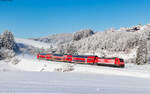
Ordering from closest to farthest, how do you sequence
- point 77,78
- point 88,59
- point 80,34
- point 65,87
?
point 65,87, point 77,78, point 88,59, point 80,34

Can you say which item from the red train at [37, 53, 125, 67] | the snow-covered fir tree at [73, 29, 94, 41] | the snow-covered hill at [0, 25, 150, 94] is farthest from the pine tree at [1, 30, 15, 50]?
the snow-covered fir tree at [73, 29, 94, 41]

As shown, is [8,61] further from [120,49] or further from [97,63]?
[120,49]

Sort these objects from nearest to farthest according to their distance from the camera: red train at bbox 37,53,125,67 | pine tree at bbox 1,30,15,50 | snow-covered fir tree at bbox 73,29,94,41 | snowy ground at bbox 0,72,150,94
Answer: snowy ground at bbox 0,72,150,94, red train at bbox 37,53,125,67, pine tree at bbox 1,30,15,50, snow-covered fir tree at bbox 73,29,94,41

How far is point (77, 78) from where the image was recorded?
24516 millimetres

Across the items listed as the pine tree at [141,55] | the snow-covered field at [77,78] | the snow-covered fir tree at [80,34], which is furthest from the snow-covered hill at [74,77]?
the snow-covered fir tree at [80,34]

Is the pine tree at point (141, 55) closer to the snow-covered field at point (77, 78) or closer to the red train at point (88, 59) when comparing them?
the snow-covered field at point (77, 78)

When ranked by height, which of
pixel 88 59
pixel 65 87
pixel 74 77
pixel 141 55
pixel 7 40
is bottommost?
pixel 74 77

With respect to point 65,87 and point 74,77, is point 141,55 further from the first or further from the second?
point 65,87

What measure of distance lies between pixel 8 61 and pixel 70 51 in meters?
31.3

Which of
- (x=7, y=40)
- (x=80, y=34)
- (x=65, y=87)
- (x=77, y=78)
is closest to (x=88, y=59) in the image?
(x=77, y=78)

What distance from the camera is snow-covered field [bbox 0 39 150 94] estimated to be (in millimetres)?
14539

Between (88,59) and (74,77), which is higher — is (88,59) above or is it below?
above

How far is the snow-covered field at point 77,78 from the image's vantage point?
14.5m

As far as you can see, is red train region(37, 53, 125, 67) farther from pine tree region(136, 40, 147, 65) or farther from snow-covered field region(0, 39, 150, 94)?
pine tree region(136, 40, 147, 65)
